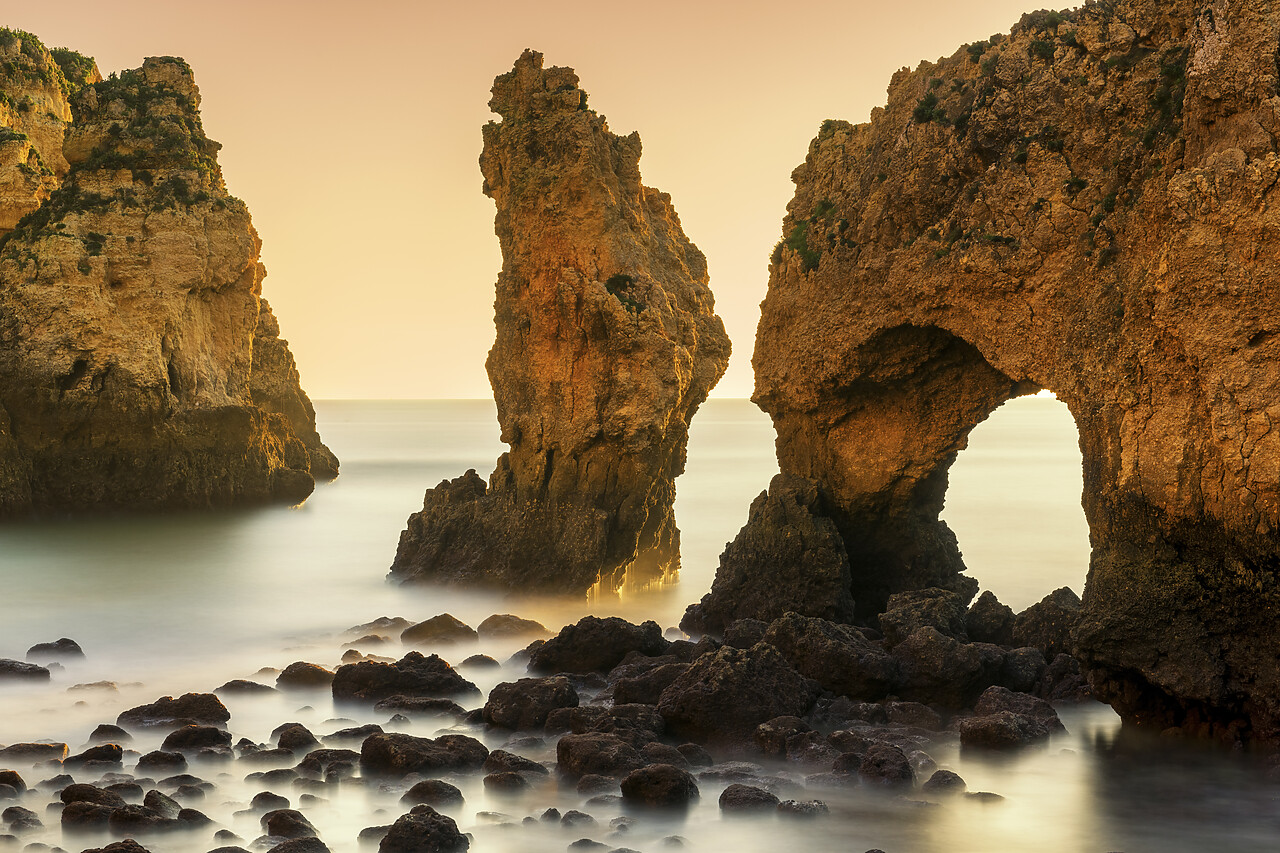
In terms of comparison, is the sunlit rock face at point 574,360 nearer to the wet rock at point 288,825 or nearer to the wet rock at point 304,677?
the wet rock at point 304,677

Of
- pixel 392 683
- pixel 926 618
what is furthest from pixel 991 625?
pixel 392 683

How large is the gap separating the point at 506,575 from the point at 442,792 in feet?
39.0

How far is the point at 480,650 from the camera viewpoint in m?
18.8

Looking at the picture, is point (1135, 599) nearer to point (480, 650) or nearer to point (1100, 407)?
point (1100, 407)

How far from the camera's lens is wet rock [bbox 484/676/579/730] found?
46.2 ft

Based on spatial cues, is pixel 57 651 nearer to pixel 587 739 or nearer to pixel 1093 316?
pixel 587 739

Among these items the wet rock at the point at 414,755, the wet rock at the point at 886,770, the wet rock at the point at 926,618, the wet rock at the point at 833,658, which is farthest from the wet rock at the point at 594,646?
the wet rock at the point at 886,770

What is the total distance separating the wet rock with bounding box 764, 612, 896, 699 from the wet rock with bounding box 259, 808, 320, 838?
6.11m

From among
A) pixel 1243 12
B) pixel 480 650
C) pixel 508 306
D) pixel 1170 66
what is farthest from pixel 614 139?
pixel 1243 12

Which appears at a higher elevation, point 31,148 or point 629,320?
point 31,148

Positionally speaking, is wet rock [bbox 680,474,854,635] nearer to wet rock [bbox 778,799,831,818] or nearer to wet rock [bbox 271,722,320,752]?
wet rock [bbox 778,799,831,818]

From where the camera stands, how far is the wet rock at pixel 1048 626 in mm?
16000

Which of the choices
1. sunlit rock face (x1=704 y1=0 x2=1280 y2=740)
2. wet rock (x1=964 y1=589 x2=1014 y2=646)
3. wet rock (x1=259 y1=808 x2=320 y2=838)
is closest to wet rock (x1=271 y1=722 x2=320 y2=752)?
wet rock (x1=259 y1=808 x2=320 y2=838)

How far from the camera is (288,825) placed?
10.6 meters
